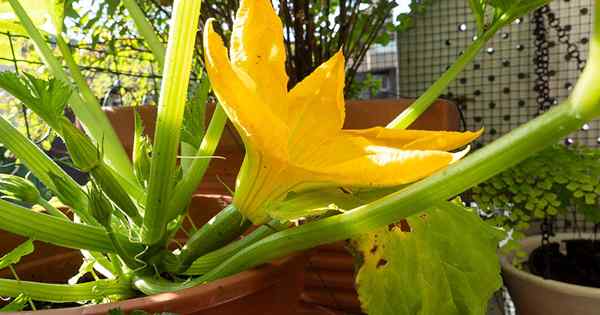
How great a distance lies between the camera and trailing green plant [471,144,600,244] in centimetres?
64

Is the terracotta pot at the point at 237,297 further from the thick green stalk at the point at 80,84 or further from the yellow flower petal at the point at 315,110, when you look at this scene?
the thick green stalk at the point at 80,84

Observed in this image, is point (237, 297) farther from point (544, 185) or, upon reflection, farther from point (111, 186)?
point (544, 185)

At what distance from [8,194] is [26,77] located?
0.08 metres

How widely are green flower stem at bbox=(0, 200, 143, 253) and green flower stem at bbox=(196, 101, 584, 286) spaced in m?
0.07

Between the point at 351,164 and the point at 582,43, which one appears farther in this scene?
the point at 582,43

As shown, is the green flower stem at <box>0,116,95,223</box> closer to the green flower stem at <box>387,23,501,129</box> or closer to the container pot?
the container pot

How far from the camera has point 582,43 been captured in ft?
3.13

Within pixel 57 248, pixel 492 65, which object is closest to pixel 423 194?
pixel 57 248

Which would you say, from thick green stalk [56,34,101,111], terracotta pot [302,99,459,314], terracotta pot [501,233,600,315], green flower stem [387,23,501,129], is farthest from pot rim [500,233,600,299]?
thick green stalk [56,34,101,111]

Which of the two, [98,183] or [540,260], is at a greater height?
[98,183]

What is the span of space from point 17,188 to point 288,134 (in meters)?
0.19

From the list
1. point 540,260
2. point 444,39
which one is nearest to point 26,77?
point 540,260

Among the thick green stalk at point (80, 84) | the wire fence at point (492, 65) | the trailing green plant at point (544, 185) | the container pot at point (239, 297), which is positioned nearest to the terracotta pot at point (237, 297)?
the container pot at point (239, 297)

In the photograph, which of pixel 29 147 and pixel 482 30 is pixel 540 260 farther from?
pixel 29 147
